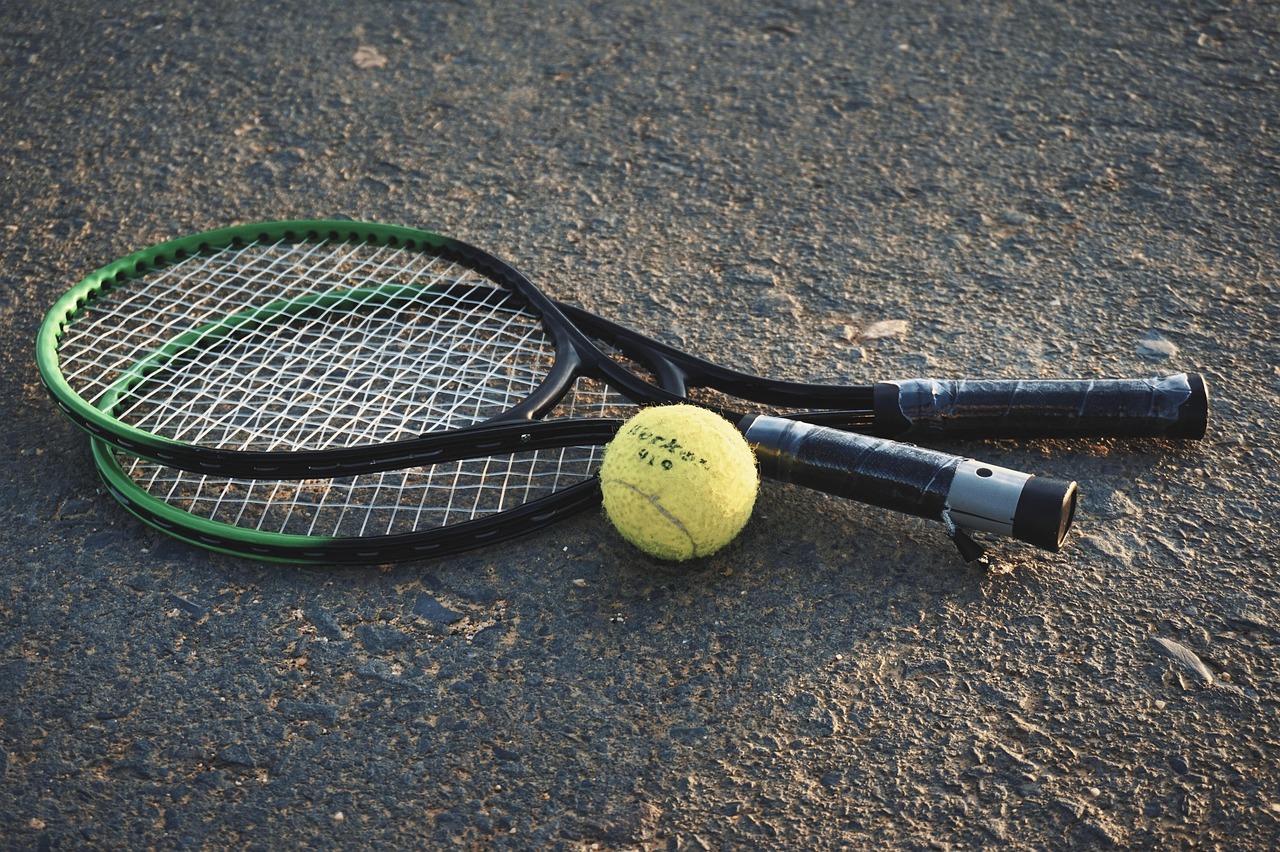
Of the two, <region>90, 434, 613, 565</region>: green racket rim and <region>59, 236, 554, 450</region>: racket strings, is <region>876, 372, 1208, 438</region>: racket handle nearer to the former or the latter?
Answer: <region>90, 434, 613, 565</region>: green racket rim

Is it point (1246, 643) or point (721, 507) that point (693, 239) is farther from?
point (1246, 643)

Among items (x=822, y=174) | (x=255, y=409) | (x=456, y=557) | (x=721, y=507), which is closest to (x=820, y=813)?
(x=721, y=507)

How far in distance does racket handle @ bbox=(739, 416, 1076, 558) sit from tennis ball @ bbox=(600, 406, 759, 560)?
0.36 ft

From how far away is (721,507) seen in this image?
2191 millimetres

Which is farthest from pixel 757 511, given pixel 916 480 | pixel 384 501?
pixel 384 501

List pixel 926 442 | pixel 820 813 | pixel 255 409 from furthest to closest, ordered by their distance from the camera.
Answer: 1. pixel 255 409
2. pixel 926 442
3. pixel 820 813

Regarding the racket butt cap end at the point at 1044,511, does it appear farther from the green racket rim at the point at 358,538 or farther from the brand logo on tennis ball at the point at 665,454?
the green racket rim at the point at 358,538

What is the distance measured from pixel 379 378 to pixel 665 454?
0.96 meters

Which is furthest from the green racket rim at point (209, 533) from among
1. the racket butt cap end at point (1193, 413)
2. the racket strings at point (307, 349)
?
the racket butt cap end at point (1193, 413)

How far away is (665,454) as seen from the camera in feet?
7.13

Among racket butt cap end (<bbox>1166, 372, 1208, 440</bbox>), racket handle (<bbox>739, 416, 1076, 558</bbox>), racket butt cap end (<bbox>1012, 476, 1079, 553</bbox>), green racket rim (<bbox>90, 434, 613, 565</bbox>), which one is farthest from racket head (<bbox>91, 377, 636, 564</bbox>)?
racket butt cap end (<bbox>1166, 372, 1208, 440</bbox>)

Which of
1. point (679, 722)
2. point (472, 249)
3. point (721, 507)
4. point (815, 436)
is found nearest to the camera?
point (679, 722)

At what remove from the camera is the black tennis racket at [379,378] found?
7.50 feet

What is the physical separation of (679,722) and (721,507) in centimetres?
40
